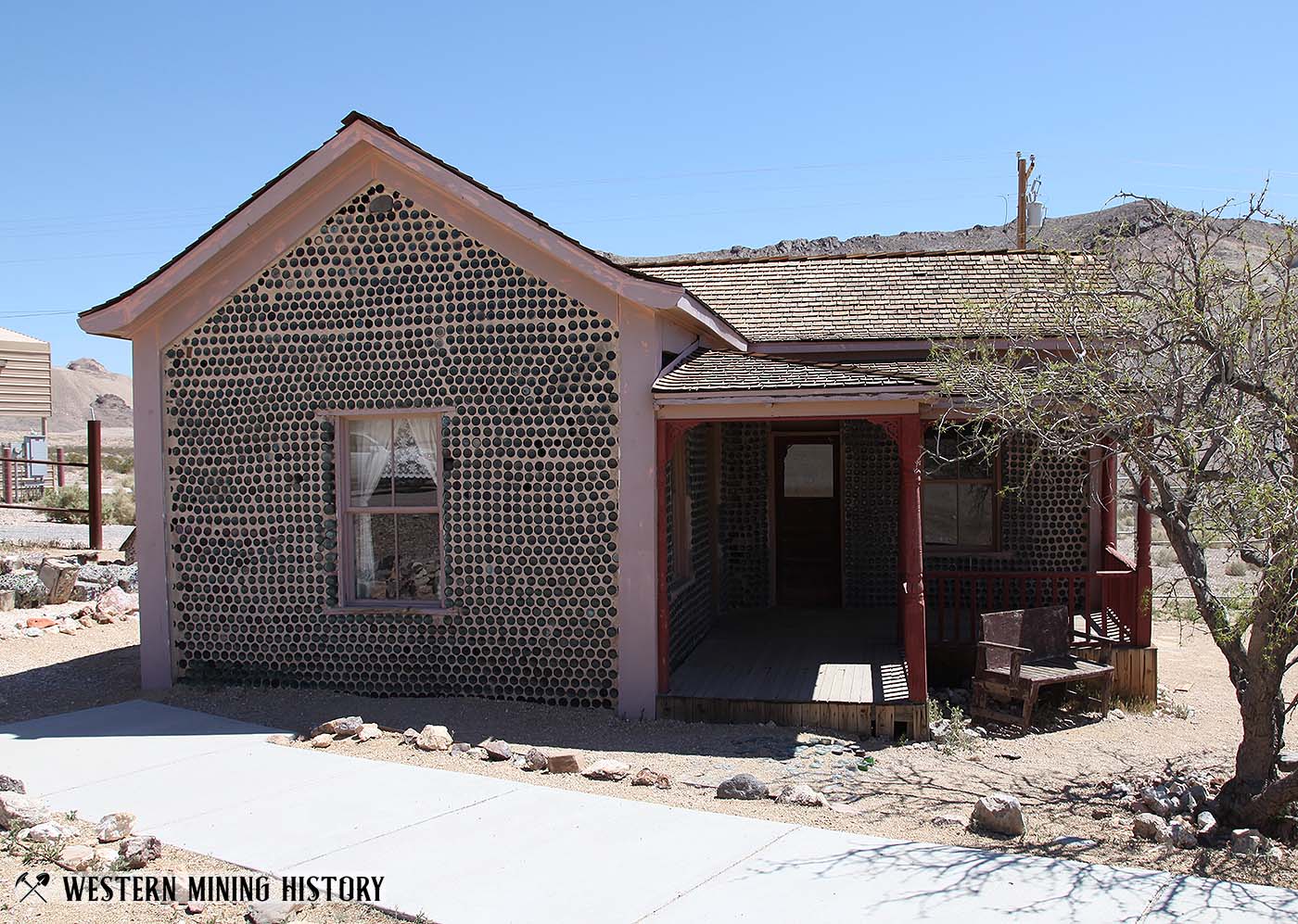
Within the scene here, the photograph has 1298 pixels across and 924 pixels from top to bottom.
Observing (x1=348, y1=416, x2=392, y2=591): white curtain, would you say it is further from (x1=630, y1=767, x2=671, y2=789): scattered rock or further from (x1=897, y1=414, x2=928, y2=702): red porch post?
(x1=897, y1=414, x2=928, y2=702): red porch post

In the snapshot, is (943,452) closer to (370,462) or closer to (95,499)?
(370,462)

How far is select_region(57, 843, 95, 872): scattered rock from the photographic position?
18.0 feet

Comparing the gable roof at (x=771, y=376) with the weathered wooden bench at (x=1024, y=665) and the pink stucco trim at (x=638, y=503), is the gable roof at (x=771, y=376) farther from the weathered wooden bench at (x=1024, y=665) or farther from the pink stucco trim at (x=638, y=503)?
the weathered wooden bench at (x=1024, y=665)

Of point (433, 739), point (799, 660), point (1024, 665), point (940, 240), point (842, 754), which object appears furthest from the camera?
point (940, 240)

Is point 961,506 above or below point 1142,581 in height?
above

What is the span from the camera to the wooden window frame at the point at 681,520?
1071cm

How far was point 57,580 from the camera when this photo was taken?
14.7m

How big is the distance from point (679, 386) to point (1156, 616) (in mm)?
9867

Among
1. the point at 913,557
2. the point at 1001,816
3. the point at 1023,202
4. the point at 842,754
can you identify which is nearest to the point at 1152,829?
the point at 1001,816

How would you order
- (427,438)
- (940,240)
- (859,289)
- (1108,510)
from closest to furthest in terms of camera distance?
(427,438) → (1108,510) → (859,289) → (940,240)

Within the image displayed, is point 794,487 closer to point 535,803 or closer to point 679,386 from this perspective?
point 679,386

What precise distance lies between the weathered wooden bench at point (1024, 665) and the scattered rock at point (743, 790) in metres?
3.58

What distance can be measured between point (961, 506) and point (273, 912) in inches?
389

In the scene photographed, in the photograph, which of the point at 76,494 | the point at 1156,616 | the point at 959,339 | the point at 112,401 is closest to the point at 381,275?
the point at 959,339
